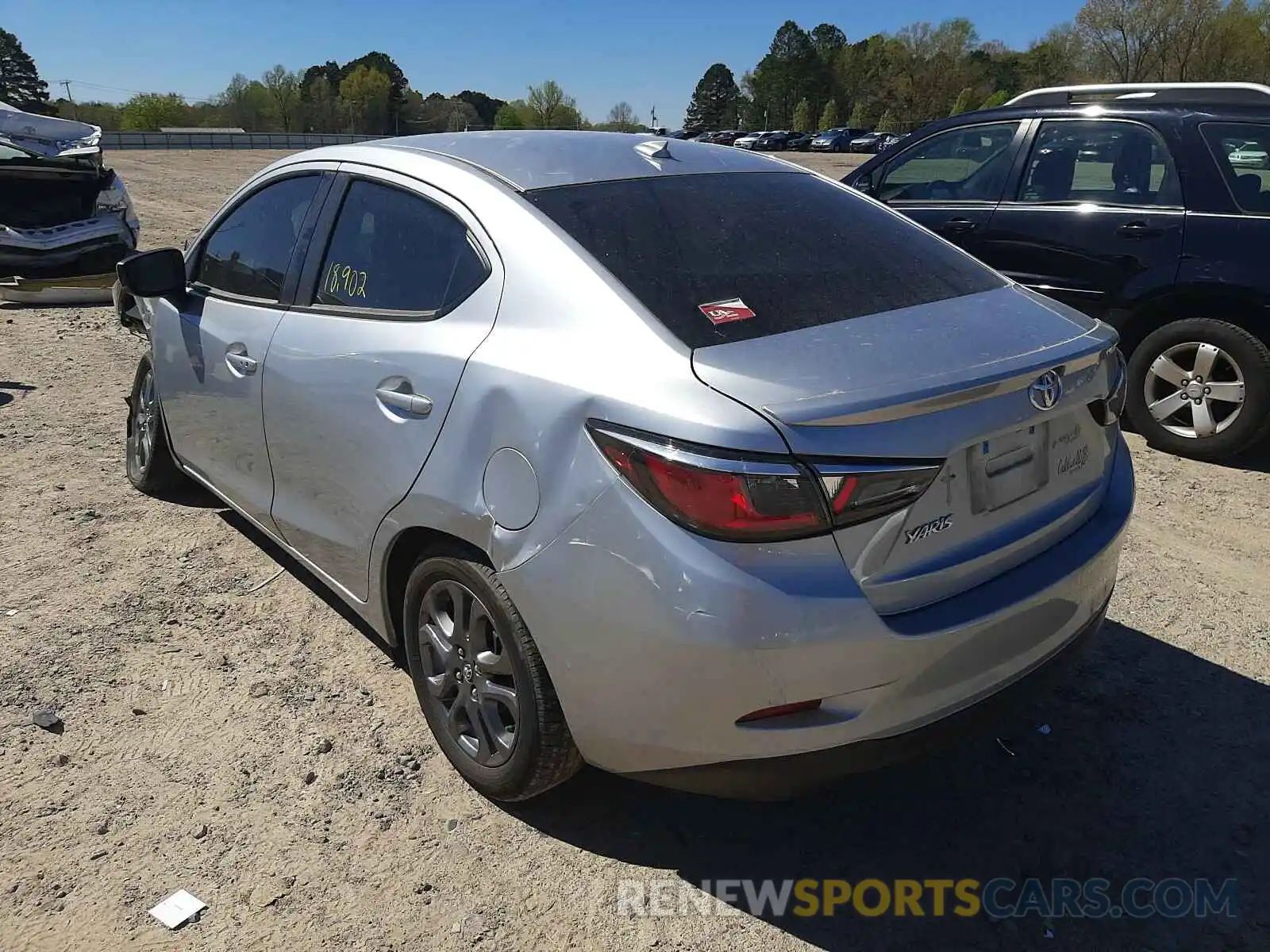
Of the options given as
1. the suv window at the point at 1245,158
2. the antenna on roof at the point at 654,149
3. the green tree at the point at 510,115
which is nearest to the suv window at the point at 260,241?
the antenna on roof at the point at 654,149

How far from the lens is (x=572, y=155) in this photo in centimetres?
300

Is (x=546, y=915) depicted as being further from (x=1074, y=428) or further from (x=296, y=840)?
(x=1074, y=428)

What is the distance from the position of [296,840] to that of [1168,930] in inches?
84.4

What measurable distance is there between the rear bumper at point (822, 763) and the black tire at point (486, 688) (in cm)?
27

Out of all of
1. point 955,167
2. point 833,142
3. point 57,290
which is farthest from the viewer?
point 833,142

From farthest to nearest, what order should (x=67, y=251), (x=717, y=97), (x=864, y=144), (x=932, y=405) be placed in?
1. (x=717, y=97)
2. (x=864, y=144)
3. (x=67, y=251)
4. (x=932, y=405)

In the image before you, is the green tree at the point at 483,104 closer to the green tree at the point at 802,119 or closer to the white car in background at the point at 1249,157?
the green tree at the point at 802,119

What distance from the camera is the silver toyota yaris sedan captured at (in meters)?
2.00

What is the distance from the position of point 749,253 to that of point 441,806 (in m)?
1.72

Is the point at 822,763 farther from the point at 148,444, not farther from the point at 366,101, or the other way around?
the point at 366,101

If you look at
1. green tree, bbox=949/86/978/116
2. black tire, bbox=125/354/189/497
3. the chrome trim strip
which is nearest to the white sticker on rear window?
the chrome trim strip

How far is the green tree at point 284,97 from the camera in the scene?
102 m

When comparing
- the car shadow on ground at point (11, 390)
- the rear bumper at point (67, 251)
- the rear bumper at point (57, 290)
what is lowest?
the car shadow on ground at point (11, 390)

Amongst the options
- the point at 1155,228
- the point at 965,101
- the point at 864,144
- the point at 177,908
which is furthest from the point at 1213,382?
the point at 965,101
